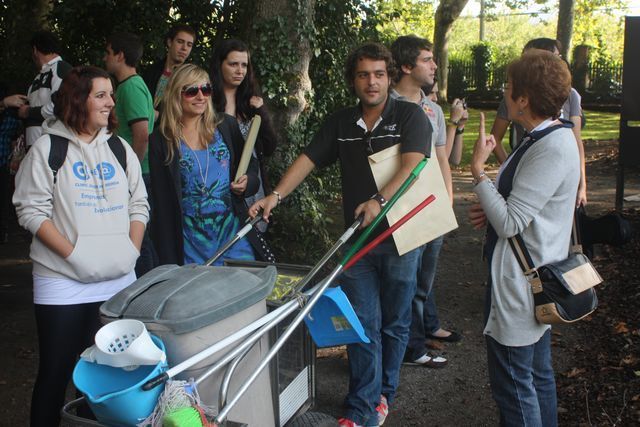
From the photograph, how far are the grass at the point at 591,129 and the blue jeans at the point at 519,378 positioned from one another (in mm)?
A: 11369

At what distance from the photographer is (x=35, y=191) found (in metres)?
3.31

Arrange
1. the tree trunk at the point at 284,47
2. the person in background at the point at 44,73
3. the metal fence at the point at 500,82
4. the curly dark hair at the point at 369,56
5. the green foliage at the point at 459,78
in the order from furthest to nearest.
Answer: the green foliage at the point at 459,78 < the metal fence at the point at 500,82 < the tree trunk at the point at 284,47 < the person in background at the point at 44,73 < the curly dark hair at the point at 369,56

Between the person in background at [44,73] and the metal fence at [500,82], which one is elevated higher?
the person in background at [44,73]

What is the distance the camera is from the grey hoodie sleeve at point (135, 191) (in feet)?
12.0

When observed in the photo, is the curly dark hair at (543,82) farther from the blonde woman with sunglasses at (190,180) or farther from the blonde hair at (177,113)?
the blonde hair at (177,113)

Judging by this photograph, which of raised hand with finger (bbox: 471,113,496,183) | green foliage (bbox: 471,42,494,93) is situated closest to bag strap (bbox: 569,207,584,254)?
raised hand with finger (bbox: 471,113,496,183)

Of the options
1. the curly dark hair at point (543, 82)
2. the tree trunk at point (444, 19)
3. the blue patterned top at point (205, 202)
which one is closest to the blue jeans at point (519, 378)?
the curly dark hair at point (543, 82)

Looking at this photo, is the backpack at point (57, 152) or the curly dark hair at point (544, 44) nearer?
the backpack at point (57, 152)

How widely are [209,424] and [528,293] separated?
5.04 feet

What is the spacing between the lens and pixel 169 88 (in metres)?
4.18

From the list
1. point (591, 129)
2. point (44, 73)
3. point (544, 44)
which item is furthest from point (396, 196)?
point (591, 129)

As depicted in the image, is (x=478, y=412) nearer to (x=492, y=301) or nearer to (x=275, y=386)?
(x=492, y=301)

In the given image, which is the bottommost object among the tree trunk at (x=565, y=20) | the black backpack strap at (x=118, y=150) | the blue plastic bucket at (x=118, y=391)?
the blue plastic bucket at (x=118, y=391)

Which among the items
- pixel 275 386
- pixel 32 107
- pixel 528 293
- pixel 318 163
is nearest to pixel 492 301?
pixel 528 293
